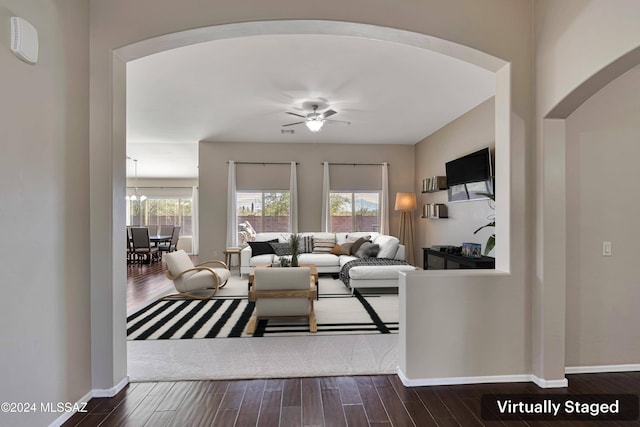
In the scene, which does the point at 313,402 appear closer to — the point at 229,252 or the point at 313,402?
the point at 313,402

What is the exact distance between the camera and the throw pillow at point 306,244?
6.61 metres

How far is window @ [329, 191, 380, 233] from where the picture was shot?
7633 mm

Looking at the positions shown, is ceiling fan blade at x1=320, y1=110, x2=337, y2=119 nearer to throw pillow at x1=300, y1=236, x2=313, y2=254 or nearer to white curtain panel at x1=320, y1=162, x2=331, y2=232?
white curtain panel at x1=320, y1=162, x2=331, y2=232

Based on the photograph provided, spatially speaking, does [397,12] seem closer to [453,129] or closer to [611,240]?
[611,240]

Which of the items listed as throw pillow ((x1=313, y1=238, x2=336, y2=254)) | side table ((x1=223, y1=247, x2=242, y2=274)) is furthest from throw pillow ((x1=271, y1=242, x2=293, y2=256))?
side table ((x1=223, y1=247, x2=242, y2=274))

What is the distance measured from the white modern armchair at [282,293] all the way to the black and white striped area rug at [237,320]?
6.9 inches

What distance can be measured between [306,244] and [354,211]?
5.49ft

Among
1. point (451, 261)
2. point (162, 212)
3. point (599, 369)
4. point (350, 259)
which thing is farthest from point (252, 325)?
point (162, 212)

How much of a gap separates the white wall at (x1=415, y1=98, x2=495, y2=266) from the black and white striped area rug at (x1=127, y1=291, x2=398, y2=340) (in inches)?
71.2

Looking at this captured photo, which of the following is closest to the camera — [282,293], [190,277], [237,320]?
[282,293]

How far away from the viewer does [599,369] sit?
2.53m

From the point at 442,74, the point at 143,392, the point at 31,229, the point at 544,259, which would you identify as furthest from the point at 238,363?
the point at 442,74

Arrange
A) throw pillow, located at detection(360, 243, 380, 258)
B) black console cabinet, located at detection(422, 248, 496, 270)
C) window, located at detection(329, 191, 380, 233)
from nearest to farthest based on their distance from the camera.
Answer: black console cabinet, located at detection(422, 248, 496, 270) → throw pillow, located at detection(360, 243, 380, 258) → window, located at detection(329, 191, 380, 233)

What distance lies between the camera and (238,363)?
2.70 meters
